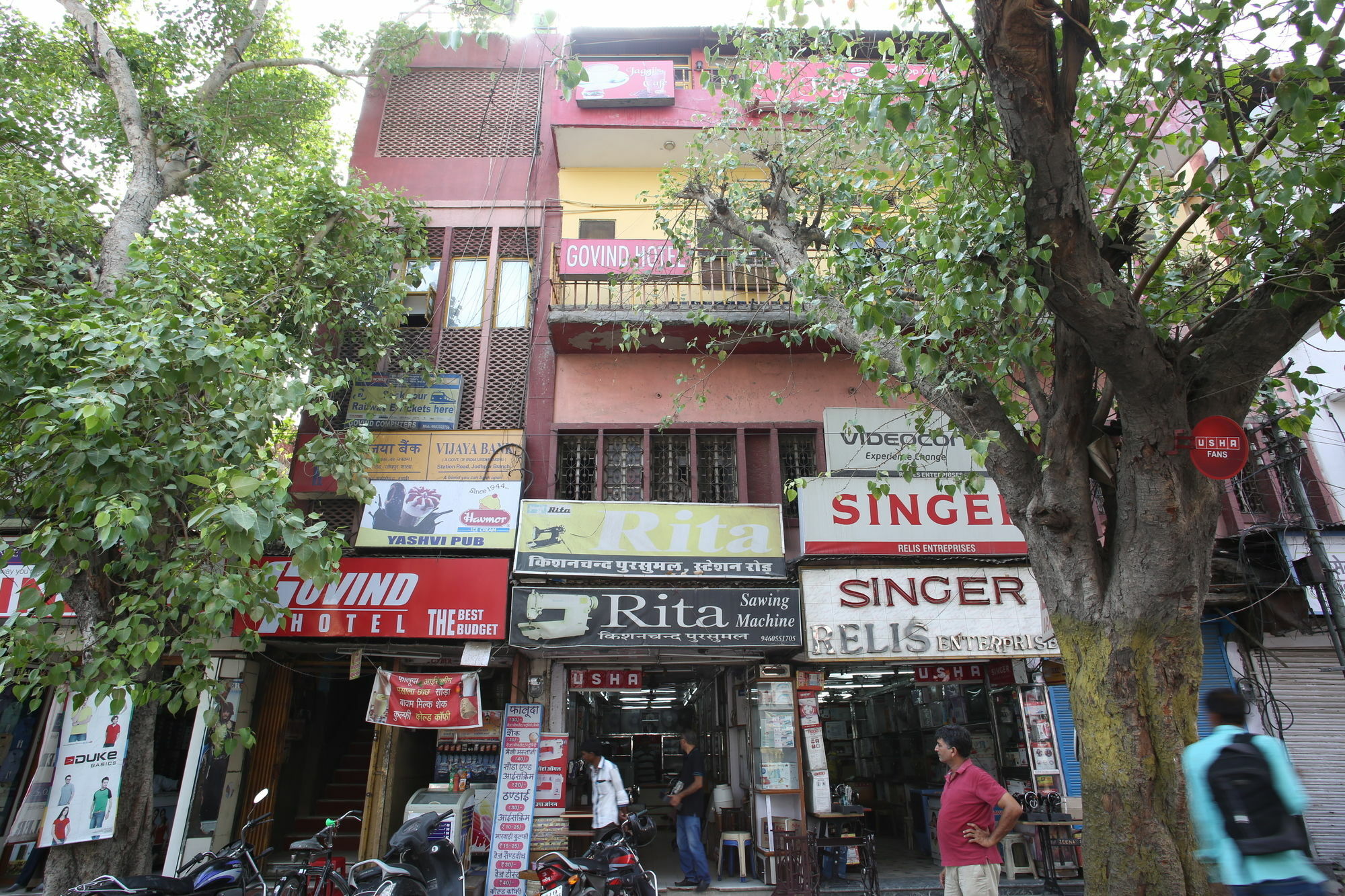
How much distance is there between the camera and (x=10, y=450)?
6.71 meters

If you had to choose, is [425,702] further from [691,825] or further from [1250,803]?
[1250,803]

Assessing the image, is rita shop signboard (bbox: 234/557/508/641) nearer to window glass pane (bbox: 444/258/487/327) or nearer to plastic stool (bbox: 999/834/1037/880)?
window glass pane (bbox: 444/258/487/327)

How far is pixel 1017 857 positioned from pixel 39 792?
11498 mm

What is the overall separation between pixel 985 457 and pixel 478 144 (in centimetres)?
1068

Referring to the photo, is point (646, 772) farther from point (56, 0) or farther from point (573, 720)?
point (56, 0)

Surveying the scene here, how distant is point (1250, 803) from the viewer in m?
3.35

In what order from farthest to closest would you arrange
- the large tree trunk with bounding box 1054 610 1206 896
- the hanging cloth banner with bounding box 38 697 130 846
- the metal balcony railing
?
1. the metal balcony railing
2. the hanging cloth banner with bounding box 38 697 130 846
3. the large tree trunk with bounding box 1054 610 1206 896

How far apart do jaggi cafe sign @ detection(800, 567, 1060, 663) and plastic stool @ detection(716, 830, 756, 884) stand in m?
2.53

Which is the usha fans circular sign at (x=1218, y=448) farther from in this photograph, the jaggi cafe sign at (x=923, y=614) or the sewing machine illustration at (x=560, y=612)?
the sewing machine illustration at (x=560, y=612)

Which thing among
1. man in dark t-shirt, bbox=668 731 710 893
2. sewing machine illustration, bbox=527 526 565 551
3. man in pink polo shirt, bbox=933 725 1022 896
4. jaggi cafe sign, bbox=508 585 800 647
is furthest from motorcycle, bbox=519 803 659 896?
sewing machine illustration, bbox=527 526 565 551

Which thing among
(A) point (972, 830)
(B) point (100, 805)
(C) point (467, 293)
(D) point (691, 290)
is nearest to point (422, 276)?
(C) point (467, 293)

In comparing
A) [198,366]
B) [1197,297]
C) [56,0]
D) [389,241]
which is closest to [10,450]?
[198,366]

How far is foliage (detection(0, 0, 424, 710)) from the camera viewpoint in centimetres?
618

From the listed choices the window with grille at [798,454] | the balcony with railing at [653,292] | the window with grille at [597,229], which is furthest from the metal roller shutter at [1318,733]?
the window with grille at [597,229]
